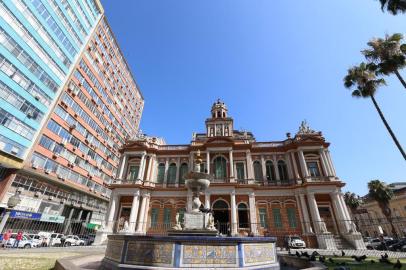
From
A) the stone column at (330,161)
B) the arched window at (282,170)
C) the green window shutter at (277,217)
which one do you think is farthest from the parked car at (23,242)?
the stone column at (330,161)

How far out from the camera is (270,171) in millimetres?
26125

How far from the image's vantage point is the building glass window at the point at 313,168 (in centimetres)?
2423

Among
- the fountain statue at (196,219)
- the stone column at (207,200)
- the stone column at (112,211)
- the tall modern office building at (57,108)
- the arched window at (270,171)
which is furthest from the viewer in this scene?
the arched window at (270,171)

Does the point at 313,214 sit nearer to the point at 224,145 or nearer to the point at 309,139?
the point at 309,139

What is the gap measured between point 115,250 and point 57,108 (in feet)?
98.0

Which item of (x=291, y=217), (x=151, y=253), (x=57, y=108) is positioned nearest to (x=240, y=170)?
Result: (x=291, y=217)

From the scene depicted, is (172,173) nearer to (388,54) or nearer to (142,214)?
(142,214)

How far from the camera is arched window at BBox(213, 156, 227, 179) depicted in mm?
25203

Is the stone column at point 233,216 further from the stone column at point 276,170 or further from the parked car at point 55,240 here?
the parked car at point 55,240

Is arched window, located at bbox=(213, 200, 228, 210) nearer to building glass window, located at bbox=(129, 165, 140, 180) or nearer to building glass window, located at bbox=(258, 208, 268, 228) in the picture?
building glass window, located at bbox=(258, 208, 268, 228)

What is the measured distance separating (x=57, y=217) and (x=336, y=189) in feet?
119

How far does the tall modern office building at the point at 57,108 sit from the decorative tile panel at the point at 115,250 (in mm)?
23224

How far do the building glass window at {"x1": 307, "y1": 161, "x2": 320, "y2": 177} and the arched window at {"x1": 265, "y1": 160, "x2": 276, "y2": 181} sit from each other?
13.7 feet

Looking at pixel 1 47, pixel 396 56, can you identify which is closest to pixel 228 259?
pixel 396 56
